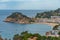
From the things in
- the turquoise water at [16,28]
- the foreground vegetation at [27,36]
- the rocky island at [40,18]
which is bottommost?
the foreground vegetation at [27,36]

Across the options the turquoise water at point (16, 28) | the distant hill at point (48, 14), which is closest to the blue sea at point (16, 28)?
the turquoise water at point (16, 28)

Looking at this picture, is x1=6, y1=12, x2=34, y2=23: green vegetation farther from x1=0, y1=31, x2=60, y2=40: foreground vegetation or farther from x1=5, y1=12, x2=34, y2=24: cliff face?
x1=0, y1=31, x2=60, y2=40: foreground vegetation

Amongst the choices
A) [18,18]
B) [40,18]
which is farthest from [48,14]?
[18,18]

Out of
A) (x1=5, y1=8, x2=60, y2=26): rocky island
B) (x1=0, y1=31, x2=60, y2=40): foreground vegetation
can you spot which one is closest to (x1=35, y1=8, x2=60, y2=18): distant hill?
(x1=5, y1=8, x2=60, y2=26): rocky island

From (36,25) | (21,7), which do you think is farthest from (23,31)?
(21,7)

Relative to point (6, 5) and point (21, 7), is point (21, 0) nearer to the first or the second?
point (21, 7)

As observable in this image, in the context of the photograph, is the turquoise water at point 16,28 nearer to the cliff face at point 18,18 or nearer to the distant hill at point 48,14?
the cliff face at point 18,18
